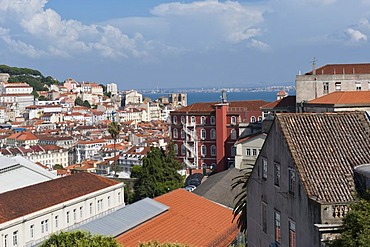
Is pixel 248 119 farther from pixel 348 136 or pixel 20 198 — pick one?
pixel 348 136

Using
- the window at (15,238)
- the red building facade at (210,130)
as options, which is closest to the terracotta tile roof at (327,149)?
the window at (15,238)

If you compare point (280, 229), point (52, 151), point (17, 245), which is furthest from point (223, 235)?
point (52, 151)

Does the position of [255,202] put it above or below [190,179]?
above

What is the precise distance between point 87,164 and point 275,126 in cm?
8329

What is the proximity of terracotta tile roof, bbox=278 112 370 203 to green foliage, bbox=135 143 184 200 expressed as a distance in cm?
3506

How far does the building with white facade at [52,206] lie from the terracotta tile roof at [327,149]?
1883 cm

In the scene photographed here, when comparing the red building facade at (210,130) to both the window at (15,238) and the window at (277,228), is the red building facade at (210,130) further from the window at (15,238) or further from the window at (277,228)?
the window at (277,228)

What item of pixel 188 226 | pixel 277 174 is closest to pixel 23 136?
pixel 188 226

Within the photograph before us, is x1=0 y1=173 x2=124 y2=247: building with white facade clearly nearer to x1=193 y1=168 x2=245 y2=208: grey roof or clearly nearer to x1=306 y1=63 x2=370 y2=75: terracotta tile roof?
x1=193 y1=168 x2=245 y2=208: grey roof

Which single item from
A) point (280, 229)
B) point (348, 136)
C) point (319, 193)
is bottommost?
→ point (280, 229)

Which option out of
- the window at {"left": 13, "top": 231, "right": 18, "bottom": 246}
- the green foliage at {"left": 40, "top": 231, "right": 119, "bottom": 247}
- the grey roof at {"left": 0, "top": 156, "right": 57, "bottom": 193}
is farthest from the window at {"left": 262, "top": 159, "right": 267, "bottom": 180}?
the grey roof at {"left": 0, "top": 156, "right": 57, "bottom": 193}

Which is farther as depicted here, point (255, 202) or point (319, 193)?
point (255, 202)

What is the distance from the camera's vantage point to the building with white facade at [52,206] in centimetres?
2797

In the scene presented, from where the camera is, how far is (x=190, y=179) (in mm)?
53375
